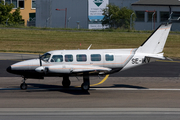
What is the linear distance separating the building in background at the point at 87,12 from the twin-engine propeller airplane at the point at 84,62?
40.4m

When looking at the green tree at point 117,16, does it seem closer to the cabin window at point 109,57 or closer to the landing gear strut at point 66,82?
the landing gear strut at point 66,82

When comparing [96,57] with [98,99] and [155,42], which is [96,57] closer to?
[98,99]

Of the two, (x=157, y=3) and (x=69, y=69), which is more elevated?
(x=157, y=3)

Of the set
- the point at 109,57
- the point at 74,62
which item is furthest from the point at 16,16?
the point at 109,57

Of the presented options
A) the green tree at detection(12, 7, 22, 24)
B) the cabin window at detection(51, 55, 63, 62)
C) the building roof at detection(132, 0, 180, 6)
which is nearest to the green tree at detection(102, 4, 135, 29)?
the building roof at detection(132, 0, 180, 6)

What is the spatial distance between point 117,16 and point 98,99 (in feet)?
136

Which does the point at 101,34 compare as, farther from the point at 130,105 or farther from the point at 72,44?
the point at 130,105

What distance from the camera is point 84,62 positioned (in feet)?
52.9

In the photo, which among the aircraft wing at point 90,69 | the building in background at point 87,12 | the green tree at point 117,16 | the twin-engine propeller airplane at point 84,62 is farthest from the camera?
the building in background at point 87,12

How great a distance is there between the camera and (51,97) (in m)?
14.7

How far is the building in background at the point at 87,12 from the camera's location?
191 feet

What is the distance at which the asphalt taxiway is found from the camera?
38.0 feet

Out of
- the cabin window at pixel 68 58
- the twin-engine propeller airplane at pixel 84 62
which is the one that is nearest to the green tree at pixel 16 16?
the twin-engine propeller airplane at pixel 84 62

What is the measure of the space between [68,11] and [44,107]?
163 ft
